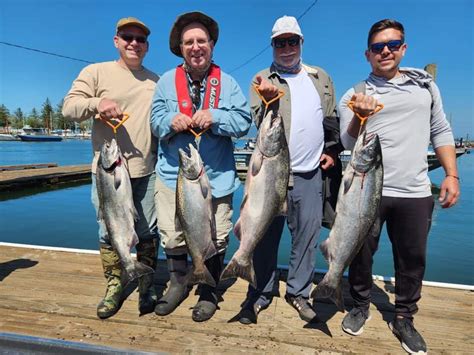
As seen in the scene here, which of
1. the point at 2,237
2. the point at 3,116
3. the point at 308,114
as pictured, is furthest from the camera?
the point at 3,116

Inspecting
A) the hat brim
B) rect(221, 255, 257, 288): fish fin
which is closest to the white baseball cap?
the hat brim

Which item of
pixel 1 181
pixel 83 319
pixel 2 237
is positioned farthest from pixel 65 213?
pixel 83 319

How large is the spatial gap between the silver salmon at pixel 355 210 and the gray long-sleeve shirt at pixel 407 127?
283mm

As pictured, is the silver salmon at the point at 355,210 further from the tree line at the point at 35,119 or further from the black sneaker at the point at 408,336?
the tree line at the point at 35,119

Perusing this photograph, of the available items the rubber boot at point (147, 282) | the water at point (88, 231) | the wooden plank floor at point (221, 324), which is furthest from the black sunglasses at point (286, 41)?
the water at point (88, 231)

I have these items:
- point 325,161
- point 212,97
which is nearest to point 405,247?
point 325,161

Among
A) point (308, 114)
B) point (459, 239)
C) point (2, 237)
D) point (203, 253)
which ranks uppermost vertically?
point (308, 114)

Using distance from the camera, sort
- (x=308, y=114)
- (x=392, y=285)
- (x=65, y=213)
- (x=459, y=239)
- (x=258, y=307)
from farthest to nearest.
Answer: (x=65, y=213)
(x=459, y=239)
(x=392, y=285)
(x=258, y=307)
(x=308, y=114)

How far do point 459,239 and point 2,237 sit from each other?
50.0ft

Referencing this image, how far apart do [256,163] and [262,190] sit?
260mm

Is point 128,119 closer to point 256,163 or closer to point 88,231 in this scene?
point 256,163

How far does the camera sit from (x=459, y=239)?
12.1m

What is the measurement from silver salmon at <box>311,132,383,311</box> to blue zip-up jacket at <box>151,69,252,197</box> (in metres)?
1.14

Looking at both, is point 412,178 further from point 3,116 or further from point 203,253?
point 3,116
